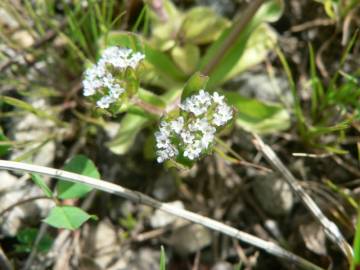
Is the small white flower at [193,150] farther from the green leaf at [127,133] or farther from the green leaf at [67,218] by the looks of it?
the green leaf at [127,133]

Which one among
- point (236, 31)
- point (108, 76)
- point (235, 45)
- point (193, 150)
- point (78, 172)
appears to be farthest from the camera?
point (235, 45)

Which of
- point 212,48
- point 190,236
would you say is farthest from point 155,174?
point 212,48

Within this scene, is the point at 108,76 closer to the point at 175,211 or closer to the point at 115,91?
the point at 115,91

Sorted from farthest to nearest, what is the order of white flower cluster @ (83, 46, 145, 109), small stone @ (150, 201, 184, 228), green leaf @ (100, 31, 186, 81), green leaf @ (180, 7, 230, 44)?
green leaf @ (180, 7, 230, 44), small stone @ (150, 201, 184, 228), green leaf @ (100, 31, 186, 81), white flower cluster @ (83, 46, 145, 109)

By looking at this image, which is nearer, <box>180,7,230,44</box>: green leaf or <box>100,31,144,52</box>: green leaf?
<box>100,31,144,52</box>: green leaf

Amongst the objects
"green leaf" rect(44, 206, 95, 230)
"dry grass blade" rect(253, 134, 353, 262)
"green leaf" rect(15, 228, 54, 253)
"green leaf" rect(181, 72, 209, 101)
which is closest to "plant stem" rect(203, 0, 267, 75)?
"dry grass blade" rect(253, 134, 353, 262)

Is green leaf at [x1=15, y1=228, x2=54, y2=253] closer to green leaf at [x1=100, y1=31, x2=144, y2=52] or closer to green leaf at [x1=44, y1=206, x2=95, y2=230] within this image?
green leaf at [x1=44, y1=206, x2=95, y2=230]

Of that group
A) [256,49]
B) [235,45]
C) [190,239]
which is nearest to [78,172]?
[190,239]
